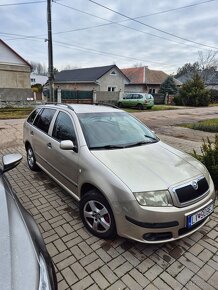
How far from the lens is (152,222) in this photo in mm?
2146

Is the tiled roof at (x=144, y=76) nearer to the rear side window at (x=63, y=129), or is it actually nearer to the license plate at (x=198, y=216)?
the rear side window at (x=63, y=129)

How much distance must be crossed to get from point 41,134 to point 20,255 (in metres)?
2.86

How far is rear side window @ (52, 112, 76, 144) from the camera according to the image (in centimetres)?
315

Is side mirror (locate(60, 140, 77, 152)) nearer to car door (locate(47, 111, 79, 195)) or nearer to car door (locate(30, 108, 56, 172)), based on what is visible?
car door (locate(47, 111, 79, 195))

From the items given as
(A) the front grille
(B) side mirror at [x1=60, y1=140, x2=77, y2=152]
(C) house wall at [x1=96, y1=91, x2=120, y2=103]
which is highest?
(C) house wall at [x1=96, y1=91, x2=120, y2=103]

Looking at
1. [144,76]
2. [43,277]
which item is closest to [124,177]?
[43,277]

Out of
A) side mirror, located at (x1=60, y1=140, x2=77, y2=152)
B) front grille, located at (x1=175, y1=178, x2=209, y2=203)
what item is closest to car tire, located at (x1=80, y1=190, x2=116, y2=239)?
side mirror, located at (x1=60, y1=140, x2=77, y2=152)

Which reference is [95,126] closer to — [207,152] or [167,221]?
[167,221]

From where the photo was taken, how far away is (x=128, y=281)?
6.88ft

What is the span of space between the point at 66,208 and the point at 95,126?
4.43ft

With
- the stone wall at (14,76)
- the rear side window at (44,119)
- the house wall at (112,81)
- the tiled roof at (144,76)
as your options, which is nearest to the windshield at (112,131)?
the rear side window at (44,119)

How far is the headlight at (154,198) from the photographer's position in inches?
84.5

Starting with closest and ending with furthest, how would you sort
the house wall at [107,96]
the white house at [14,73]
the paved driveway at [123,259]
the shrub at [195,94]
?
1. the paved driveway at [123,259]
2. the white house at [14,73]
3. the house wall at [107,96]
4. the shrub at [195,94]

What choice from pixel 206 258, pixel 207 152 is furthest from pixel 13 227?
pixel 207 152
